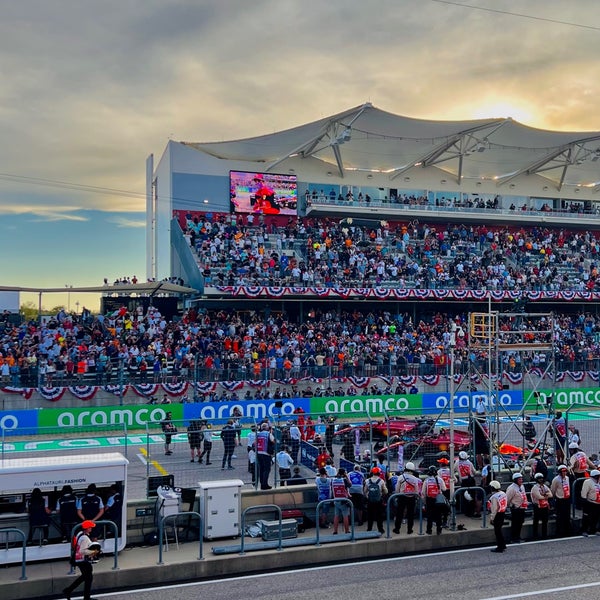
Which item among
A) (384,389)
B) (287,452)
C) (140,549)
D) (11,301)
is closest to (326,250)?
(384,389)

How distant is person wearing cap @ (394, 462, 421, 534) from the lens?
43.7 feet

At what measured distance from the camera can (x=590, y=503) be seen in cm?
1347

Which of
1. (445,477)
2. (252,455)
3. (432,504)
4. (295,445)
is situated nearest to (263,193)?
(295,445)

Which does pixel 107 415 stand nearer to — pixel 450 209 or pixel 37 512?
pixel 37 512

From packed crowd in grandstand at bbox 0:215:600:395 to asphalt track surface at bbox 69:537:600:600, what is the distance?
1081cm

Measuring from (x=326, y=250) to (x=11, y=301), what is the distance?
2266 centimetres

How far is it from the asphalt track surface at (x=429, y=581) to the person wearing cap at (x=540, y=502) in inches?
30.8

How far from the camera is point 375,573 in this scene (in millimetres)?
11688

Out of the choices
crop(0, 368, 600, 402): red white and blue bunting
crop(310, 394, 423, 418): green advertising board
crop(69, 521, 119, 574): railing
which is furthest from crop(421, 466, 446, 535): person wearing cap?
crop(310, 394, 423, 418): green advertising board

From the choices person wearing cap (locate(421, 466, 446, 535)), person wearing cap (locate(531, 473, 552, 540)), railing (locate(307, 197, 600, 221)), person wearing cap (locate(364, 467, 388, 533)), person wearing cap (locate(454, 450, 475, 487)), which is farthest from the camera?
railing (locate(307, 197, 600, 221))

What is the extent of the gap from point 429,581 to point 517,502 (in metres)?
2.85

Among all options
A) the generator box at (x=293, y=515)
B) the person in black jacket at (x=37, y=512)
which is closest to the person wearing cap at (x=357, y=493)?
the generator box at (x=293, y=515)

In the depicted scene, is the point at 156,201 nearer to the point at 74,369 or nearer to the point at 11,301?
the point at 11,301

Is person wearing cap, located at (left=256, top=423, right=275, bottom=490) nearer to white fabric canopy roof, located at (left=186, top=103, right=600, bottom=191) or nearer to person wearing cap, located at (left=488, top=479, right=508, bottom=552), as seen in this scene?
person wearing cap, located at (left=488, top=479, right=508, bottom=552)
